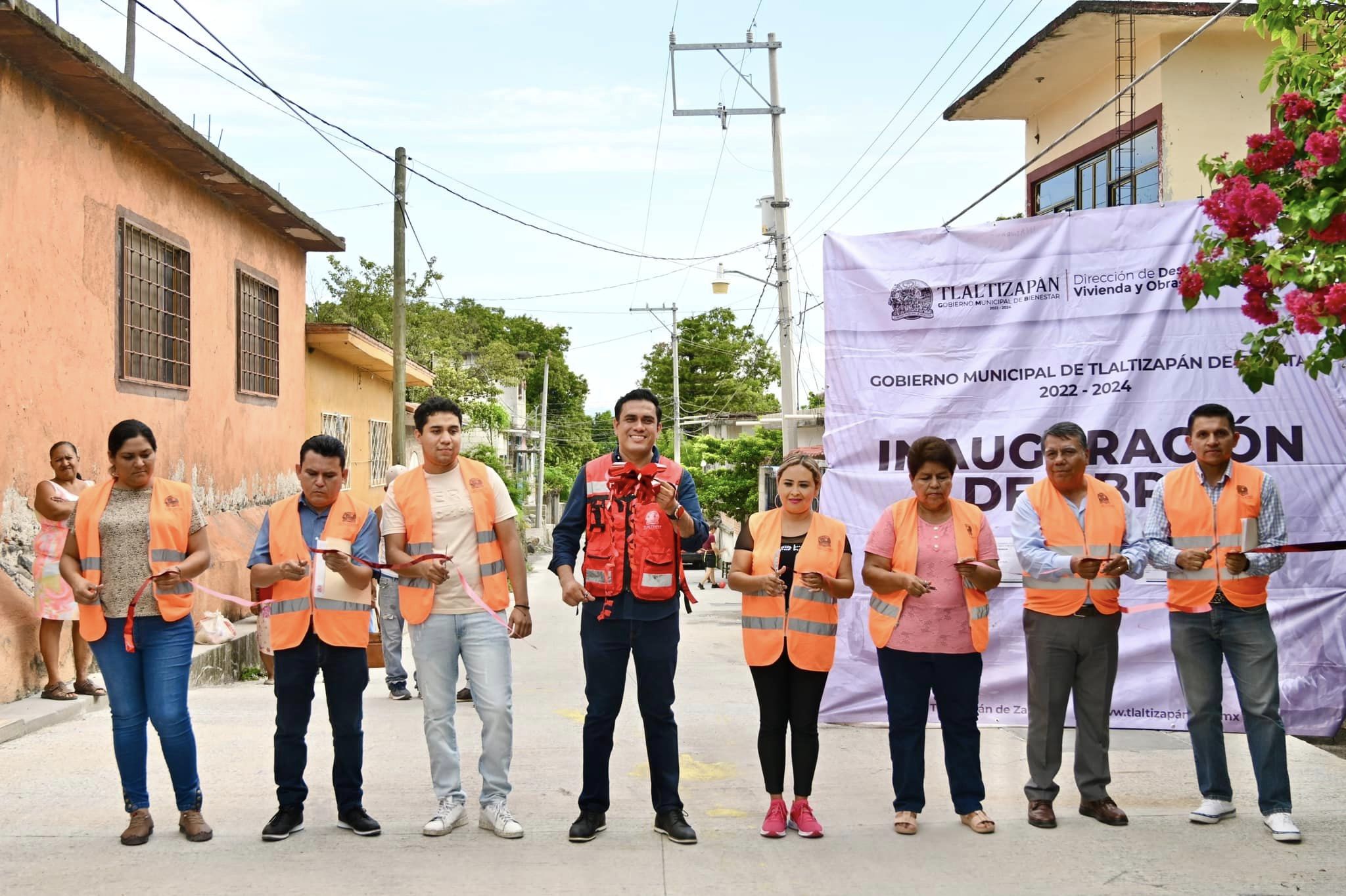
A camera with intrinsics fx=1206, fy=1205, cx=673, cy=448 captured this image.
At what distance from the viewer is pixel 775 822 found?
17.0 feet

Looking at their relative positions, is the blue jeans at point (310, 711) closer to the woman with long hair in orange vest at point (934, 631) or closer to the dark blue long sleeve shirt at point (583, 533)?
the dark blue long sleeve shirt at point (583, 533)

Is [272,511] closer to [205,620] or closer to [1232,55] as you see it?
[205,620]

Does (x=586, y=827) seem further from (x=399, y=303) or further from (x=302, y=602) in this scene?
(x=399, y=303)

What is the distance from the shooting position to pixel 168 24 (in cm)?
1169

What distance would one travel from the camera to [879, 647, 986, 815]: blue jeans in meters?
5.34

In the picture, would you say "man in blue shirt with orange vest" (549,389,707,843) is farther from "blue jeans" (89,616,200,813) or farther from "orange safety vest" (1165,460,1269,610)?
"orange safety vest" (1165,460,1269,610)

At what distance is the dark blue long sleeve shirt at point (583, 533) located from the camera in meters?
5.20

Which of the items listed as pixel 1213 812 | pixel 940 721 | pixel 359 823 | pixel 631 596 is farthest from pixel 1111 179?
pixel 359 823

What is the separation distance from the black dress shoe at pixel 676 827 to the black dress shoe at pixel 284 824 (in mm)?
1539

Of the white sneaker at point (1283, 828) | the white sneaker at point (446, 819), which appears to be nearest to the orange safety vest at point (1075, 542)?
the white sneaker at point (1283, 828)

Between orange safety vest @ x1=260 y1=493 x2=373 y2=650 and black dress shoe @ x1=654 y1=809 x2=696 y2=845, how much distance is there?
1500 millimetres

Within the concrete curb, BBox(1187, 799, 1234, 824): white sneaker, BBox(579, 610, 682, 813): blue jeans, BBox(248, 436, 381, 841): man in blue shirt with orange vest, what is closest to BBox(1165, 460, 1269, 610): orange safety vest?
BBox(1187, 799, 1234, 824): white sneaker

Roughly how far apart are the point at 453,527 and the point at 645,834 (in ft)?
Answer: 5.21

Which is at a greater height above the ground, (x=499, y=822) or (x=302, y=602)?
(x=302, y=602)
